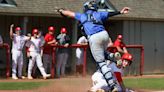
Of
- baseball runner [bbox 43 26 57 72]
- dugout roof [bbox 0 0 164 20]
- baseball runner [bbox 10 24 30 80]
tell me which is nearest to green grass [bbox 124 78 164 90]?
baseball runner [bbox 43 26 57 72]

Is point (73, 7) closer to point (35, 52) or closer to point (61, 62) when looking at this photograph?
point (61, 62)

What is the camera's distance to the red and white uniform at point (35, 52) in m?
17.8

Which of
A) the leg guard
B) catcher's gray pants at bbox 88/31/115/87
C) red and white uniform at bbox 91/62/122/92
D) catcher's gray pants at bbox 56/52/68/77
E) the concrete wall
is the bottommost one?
the concrete wall

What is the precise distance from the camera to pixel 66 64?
19328 millimetres

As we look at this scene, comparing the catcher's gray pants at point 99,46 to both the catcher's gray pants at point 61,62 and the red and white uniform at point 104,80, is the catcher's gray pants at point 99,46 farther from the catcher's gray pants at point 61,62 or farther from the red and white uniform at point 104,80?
the catcher's gray pants at point 61,62

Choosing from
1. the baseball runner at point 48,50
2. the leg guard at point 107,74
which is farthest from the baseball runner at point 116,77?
the baseball runner at point 48,50

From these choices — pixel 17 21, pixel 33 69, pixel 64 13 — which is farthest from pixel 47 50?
pixel 64 13

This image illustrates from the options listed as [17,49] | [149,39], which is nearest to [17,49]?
[17,49]

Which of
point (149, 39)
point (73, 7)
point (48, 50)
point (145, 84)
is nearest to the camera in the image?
point (145, 84)

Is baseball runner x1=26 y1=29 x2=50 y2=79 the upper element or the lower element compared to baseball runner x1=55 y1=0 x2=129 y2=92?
lower

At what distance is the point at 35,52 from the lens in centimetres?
1794

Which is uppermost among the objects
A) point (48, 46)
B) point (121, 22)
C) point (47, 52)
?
point (48, 46)

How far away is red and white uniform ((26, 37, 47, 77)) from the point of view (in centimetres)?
1784

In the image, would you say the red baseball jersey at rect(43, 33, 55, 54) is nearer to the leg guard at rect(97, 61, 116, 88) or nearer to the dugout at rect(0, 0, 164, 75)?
the dugout at rect(0, 0, 164, 75)
